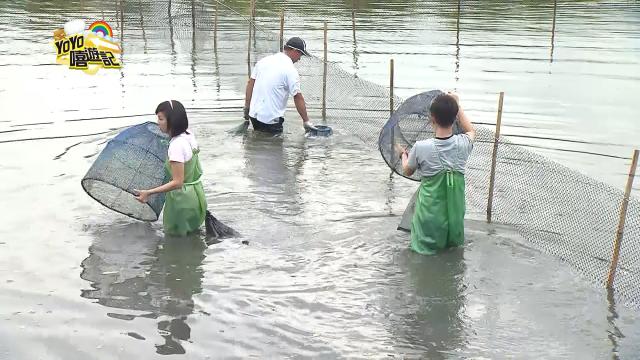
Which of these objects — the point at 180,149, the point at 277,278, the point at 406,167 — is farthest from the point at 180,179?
the point at 406,167

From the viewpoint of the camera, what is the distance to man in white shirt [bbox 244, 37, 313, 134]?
32.7 feet

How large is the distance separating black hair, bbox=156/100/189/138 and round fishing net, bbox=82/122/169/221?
54 cm

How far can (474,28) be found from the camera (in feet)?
77.3

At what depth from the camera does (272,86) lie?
1008cm

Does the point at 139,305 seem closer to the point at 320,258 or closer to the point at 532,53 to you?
the point at 320,258

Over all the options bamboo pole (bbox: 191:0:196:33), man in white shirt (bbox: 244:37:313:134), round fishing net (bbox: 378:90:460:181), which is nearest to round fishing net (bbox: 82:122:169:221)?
round fishing net (bbox: 378:90:460:181)

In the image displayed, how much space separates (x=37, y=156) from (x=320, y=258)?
456 centimetres

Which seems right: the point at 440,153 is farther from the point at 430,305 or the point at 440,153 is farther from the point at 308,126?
the point at 308,126

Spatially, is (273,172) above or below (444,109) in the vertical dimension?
below

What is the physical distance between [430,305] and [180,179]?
7.42ft

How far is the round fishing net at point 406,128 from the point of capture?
694cm

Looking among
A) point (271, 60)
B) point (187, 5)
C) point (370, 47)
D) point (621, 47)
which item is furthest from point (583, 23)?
point (271, 60)

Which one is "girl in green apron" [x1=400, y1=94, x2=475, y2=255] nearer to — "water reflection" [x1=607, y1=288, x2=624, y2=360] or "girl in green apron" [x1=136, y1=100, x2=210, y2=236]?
"water reflection" [x1=607, y1=288, x2=624, y2=360]


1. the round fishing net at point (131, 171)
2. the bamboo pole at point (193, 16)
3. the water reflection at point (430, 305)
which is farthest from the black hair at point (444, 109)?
the bamboo pole at point (193, 16)
